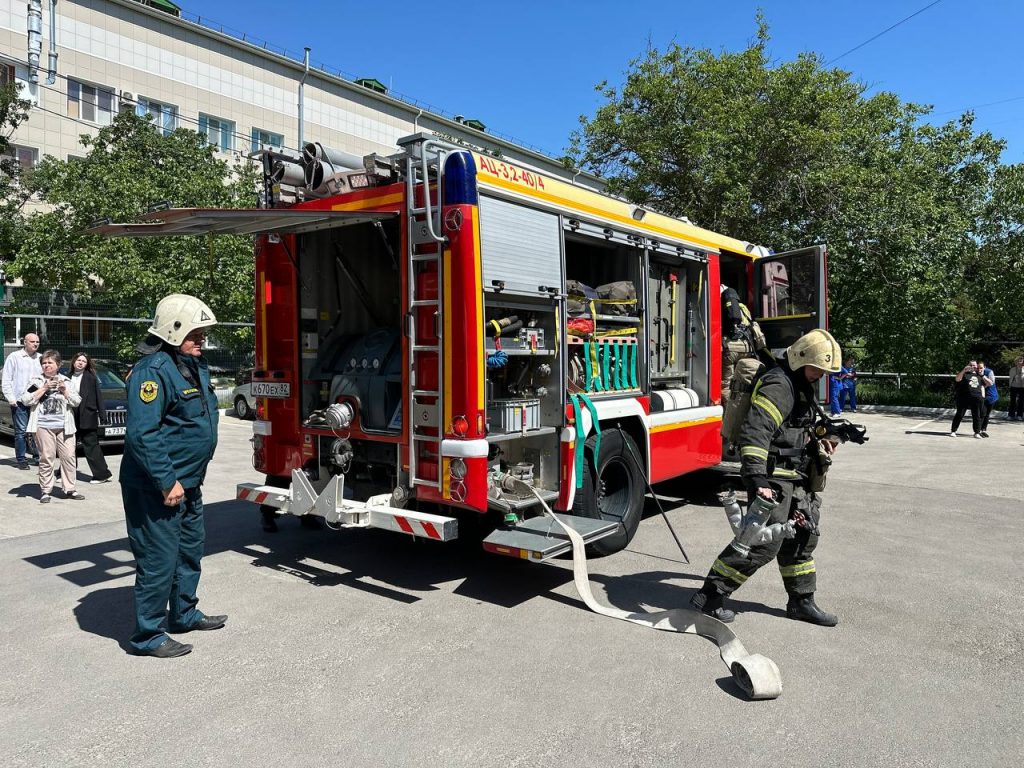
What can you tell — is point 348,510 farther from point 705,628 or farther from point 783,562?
point 783,562

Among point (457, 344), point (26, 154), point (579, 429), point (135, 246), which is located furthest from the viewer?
point (26, 154)

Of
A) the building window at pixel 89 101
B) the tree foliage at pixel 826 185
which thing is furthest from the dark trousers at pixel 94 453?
the building window at pixel 89 101

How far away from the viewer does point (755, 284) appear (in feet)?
28.7

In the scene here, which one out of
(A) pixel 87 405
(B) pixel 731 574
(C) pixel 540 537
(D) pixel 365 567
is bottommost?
(D) pixel 365 567

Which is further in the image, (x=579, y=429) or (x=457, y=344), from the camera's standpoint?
(x=579, y=429)

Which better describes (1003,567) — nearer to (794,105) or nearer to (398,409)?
(398,409)

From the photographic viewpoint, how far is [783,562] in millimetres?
4789

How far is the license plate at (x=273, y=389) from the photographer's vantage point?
6086 mm

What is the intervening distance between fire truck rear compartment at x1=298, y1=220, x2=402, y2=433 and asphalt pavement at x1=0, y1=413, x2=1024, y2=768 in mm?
1289

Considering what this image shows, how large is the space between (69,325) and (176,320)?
14.3 metres

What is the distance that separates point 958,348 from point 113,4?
31728 mm

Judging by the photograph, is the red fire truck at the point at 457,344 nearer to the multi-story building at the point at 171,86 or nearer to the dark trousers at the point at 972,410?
the dark trousers at the point at 972,410

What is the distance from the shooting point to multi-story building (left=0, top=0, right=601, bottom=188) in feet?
94.5

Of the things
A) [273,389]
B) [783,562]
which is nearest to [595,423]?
[783,562]
